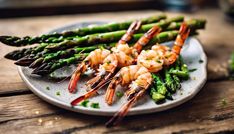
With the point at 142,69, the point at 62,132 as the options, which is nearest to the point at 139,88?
the point at 142,69

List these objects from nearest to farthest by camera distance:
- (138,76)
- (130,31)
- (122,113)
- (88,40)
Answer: (122,113)
(138,76)
(88,40)
(130,31)

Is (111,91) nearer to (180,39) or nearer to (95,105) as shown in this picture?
(95,105)

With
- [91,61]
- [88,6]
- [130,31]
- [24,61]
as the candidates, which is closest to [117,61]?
[91,61]

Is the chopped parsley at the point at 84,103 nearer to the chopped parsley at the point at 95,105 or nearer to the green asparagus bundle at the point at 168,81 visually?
the chopped parsley at the point at 95,105

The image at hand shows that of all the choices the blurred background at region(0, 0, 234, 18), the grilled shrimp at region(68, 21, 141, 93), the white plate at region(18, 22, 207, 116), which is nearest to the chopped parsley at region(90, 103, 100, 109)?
the white plate at region(18, 22, 207, 116)

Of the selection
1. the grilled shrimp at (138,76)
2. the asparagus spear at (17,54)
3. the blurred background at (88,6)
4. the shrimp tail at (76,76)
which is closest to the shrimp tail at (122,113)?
the grilled shrimp at (138,76)

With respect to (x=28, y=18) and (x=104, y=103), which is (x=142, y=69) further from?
(x=28, y=18)
